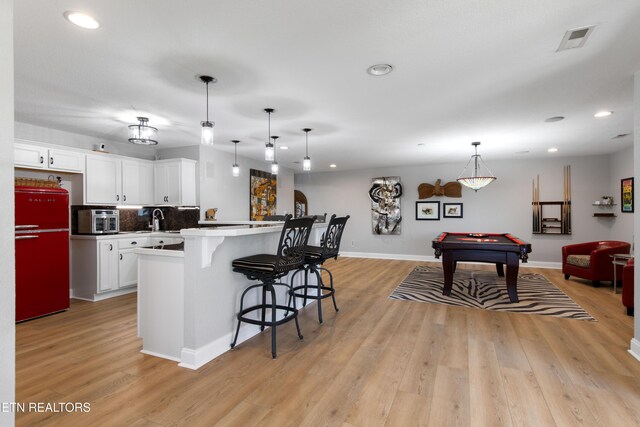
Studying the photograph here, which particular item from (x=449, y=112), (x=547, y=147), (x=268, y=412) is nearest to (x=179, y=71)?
(x=268, y=412)

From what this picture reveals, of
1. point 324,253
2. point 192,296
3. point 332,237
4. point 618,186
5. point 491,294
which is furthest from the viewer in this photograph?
point 618,186

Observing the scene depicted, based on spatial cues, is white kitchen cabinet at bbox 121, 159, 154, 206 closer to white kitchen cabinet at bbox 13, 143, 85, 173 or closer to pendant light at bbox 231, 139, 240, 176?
white kitchen cabinet at bbox 13, 143, 85, 173

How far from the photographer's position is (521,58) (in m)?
2.52

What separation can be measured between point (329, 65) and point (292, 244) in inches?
60.3

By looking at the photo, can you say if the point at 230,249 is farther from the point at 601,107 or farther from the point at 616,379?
the point at 601,107

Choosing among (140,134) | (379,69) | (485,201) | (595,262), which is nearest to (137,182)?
(140,134)

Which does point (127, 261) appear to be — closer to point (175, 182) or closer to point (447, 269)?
point (175, 182)

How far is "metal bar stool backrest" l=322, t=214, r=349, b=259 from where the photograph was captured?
358 cm

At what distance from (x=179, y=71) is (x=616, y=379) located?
13.7 ft

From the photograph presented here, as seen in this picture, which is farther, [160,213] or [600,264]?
[160,213]

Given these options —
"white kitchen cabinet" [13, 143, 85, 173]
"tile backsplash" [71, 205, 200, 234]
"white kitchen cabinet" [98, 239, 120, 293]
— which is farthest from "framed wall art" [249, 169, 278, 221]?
"white kitchen cabinet" [13, 143, 85, 173]

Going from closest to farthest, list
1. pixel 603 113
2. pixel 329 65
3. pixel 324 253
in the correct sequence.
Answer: pixel 329 65 < pixel 324 253 < pixel 603 113

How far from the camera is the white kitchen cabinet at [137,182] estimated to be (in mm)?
5207

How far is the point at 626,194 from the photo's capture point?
5.89 meters
